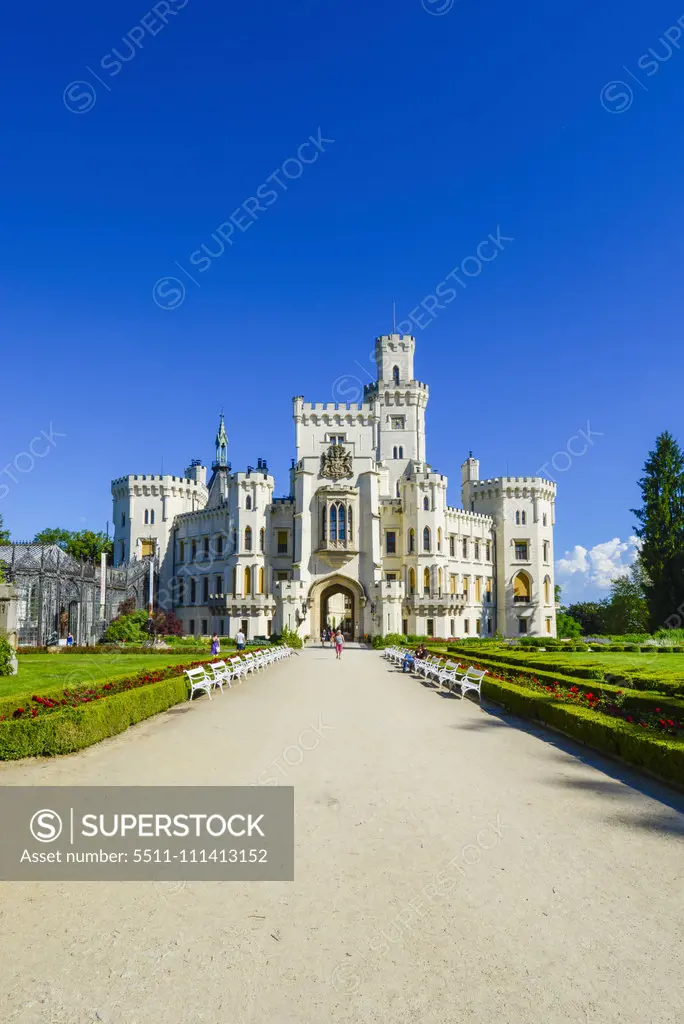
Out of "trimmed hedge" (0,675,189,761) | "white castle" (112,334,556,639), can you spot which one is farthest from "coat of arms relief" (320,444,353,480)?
"trimmed hedge" (0,675,189,761)

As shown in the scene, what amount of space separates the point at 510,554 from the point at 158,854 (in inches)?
2544

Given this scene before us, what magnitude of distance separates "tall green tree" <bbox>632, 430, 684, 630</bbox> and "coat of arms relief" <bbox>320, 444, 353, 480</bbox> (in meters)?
23.5

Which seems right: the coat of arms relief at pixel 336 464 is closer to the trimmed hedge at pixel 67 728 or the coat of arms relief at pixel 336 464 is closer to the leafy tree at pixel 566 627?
the leafy tree at pixel 566 627

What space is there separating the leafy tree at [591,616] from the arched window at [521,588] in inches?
867

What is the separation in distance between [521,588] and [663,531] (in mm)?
16786

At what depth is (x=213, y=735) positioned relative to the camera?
14172 mm

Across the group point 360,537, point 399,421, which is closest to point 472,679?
point 360,537

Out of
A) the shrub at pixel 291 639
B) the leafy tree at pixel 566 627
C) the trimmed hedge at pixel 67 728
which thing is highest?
the trimmed hedge at pixel 67 728

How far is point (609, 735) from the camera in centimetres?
1228

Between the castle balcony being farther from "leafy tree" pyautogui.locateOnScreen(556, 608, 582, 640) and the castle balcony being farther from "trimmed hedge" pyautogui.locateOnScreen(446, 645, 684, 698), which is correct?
"leafy tree" pyautogui.locateOnScreen(556, 608, 582, 640)

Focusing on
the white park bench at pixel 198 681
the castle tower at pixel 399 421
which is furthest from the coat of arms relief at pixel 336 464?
the white park bench at pixel 198 681

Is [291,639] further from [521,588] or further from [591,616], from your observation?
[591,616]

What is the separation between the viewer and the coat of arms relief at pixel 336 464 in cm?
6122

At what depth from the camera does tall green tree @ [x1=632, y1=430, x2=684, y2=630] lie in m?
53.1
